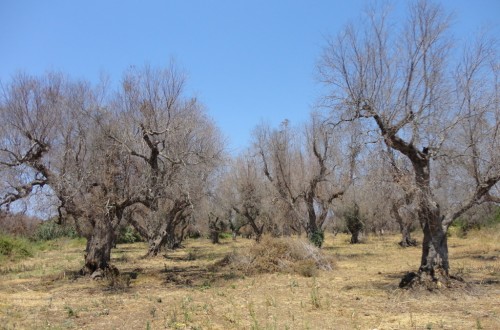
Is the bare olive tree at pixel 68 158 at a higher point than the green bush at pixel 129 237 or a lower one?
higher

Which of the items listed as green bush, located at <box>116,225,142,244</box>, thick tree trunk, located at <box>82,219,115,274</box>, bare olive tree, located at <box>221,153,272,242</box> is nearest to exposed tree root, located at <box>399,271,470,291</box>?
thick tree trunk, located at <box>82,219,115,274</box>

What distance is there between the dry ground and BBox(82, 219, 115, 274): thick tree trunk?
70cm

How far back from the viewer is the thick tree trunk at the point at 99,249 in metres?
15.3

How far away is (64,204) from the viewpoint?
1498cm

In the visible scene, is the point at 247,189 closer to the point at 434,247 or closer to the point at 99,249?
the point at 99,249

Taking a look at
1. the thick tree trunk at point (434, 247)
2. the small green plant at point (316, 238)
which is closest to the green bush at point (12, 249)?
the small green plant at point (316, 238)

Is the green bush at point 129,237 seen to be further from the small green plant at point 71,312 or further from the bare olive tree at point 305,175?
the small green plant at point 71,312

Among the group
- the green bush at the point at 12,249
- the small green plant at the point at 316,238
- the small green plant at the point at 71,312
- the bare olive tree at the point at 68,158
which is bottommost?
the small green plant at the point at 71,312

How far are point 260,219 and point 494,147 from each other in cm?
2416

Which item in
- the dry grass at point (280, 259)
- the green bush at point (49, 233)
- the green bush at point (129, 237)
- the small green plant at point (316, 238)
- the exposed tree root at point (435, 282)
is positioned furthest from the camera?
the green bush at point (129, 237)

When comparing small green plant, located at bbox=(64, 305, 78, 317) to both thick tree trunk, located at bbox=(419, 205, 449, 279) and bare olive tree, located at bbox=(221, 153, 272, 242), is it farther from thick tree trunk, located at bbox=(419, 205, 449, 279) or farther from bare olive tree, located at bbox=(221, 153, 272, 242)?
bare olive tree, located at bbox=(221, 153, 272, 242)

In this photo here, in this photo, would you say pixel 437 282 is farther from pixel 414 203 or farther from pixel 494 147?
pixel 494 147

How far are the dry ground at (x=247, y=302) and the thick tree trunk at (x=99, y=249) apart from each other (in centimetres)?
70

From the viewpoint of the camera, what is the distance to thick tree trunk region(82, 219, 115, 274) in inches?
601
